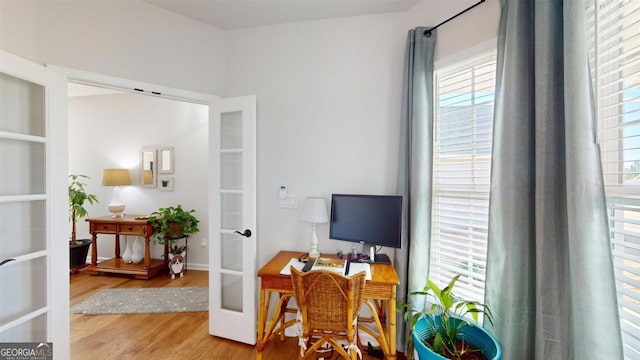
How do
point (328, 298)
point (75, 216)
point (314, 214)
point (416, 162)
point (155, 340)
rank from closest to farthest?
point (328, 298) → point (416, 162) → point (314, 214) → point (155, 340) → point (75, 216)

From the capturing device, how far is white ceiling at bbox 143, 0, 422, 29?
1.94 metres

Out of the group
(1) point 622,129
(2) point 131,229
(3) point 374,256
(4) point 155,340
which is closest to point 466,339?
(3) point 374,256

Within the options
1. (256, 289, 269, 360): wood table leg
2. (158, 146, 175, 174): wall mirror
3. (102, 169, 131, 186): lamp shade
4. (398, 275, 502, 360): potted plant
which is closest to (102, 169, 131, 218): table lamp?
(102, 169, 131, 186): lamp shade

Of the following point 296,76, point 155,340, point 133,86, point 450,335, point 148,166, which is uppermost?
point 296,76

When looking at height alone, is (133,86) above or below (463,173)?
above

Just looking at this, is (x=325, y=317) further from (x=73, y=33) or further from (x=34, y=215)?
(x=73, y=33)

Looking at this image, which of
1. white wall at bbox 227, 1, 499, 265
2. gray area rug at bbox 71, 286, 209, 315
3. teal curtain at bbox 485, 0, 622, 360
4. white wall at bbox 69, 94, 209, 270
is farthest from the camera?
white wall at bbox 69, 94, 209, 270

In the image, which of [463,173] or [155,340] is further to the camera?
[155,340]

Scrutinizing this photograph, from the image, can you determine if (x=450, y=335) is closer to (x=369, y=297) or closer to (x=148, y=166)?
(x=369, y=297)

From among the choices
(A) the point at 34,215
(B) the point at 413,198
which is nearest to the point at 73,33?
(A) the point at 34,215

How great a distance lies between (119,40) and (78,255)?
349 centimetres

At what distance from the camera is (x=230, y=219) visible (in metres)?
2.21

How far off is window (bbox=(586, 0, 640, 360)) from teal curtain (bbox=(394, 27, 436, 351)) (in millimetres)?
850

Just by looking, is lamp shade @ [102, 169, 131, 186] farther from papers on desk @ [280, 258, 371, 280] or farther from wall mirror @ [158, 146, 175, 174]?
papers on desk @ [280, 258, 371, 280]
